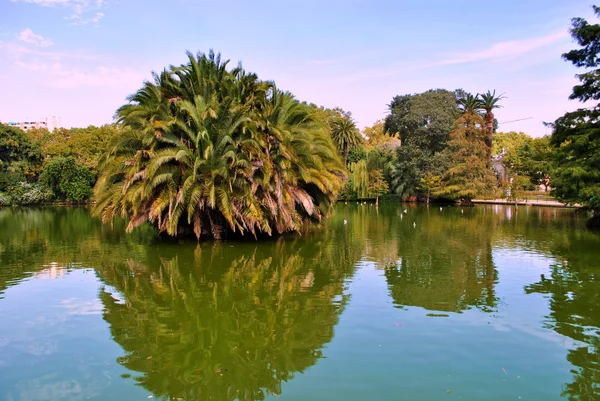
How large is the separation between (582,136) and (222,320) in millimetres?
21672

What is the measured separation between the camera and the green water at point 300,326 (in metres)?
6.04

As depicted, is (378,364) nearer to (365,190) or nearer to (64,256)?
(64,256)

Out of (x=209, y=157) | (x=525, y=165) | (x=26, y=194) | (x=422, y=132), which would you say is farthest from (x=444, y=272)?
(x=26, y=194)

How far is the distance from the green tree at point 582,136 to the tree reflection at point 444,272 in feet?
15.6

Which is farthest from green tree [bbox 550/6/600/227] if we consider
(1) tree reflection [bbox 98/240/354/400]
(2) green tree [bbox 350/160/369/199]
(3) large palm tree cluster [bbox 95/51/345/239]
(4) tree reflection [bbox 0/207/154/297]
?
(2) green tree [bbox 350/160/369/199]

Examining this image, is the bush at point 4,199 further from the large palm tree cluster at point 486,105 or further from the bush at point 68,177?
the large palm tree cluster at point 486,105

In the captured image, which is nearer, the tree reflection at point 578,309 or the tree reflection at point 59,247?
the tree reflection at point 578,309

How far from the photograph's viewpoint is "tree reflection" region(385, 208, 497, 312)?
10.1 m

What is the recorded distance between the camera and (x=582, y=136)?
22.8 metres

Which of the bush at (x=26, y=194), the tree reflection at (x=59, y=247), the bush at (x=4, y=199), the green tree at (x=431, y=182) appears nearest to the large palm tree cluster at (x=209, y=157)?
the tree reflection at (x=59, y=247)

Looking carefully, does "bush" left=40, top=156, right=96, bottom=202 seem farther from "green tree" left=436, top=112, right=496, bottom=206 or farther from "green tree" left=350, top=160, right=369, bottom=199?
"green tree" left=436, top=112, right=496, bottom=206

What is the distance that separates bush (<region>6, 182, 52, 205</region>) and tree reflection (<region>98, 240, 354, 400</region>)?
1861 inches

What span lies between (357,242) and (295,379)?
1434cm

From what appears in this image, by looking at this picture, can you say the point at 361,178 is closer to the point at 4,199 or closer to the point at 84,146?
the point at 84,146
